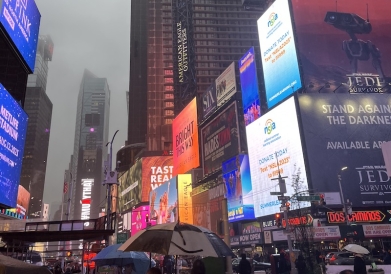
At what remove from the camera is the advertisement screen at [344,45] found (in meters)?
46.6

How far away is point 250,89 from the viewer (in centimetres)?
5575

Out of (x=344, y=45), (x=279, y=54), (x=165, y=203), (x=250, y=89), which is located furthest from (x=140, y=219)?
(x=344, y=45)

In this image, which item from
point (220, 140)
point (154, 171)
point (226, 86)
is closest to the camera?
point (220, 140)

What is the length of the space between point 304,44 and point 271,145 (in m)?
14.5

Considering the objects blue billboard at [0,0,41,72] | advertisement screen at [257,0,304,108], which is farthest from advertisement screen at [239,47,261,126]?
blue billboard at [0,0,41,72]

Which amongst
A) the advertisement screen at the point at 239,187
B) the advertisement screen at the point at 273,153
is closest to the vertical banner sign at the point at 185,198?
the advertisement screen at the point at 239,187

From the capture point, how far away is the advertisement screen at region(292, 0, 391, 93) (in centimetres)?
4659

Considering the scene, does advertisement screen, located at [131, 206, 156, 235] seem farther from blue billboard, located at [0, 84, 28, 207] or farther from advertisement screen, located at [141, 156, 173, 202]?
blue billboard, located at [0, 84, 28, 207]

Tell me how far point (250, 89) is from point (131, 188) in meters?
61.6

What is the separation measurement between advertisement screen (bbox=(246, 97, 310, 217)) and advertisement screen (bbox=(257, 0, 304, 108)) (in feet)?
9.56

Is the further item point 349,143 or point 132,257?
point 349,143

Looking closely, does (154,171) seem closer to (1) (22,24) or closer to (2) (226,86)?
(2) (226,86)

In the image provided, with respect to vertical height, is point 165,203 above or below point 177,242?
above

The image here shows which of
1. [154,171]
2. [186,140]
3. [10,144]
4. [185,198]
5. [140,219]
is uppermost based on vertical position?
[186,140]
